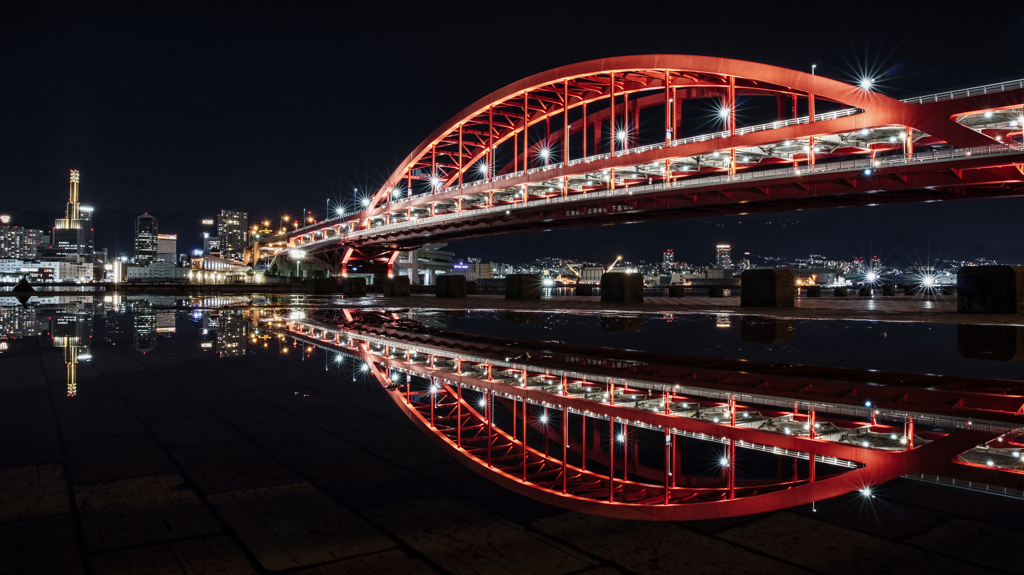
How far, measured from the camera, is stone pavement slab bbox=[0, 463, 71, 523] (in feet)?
8.61

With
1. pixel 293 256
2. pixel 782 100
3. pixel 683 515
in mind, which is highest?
pixel 782 100

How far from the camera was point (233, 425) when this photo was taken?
4.29 meters

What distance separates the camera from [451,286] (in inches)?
1508

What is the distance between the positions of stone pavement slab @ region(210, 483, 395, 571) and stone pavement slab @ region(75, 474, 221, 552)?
0.36 feet

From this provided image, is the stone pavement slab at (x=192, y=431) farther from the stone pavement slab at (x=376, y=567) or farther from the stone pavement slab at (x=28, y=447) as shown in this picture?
the stone pavement slab at (x=376, y=567)

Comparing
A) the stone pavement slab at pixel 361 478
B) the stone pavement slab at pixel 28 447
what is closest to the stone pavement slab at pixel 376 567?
the stone pavement slab at pixel 361 478

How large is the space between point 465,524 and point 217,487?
130 centimetres

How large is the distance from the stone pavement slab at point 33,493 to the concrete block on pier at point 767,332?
9.64 m

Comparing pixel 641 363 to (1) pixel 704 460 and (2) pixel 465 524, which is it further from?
(2) pixel 465 524

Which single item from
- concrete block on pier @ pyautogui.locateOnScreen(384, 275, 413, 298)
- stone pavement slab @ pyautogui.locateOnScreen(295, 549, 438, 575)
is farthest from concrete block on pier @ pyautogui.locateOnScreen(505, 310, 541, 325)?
concrete block on pier @ pyautogui.locateOnScreen(384, 275, 413, 298)

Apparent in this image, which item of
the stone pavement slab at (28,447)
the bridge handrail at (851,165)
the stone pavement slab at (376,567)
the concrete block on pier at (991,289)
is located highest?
the bridge handrail at (851,165)

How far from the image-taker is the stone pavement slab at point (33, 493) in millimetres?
2623

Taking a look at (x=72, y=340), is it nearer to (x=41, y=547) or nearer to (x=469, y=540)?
(x=41, y=547)

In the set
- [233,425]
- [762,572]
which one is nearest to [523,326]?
[233,425]
